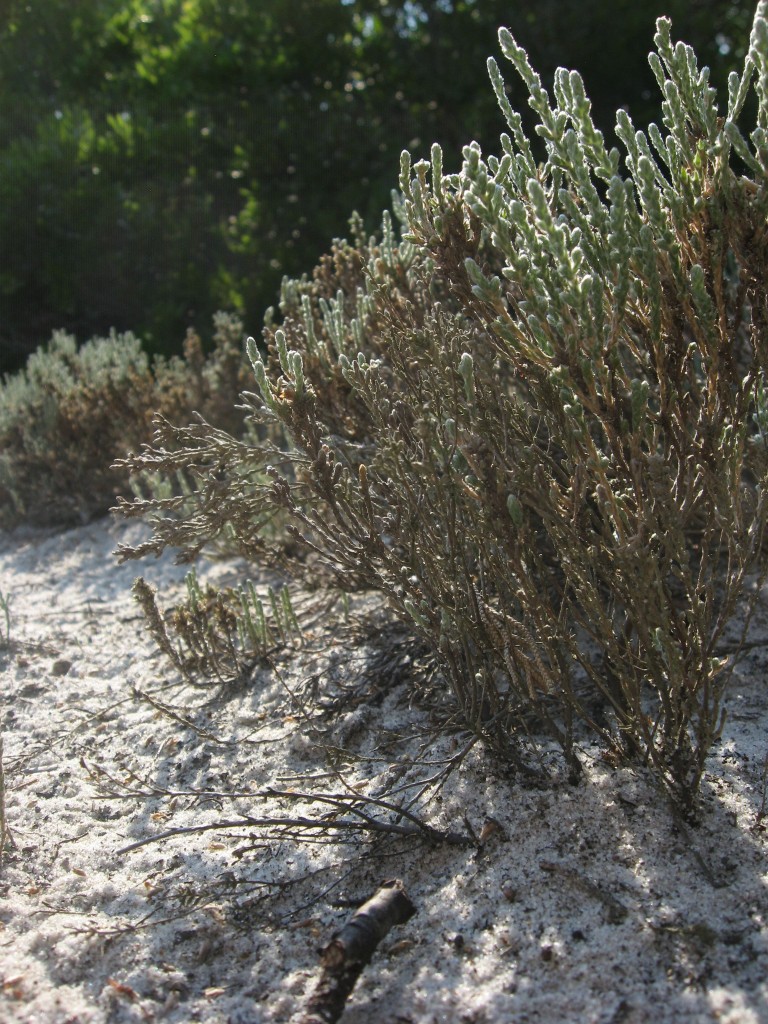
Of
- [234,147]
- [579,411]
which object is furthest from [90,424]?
[579,411]

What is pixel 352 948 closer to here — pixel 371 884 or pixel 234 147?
pixel 371 884

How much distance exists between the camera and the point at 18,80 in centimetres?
962

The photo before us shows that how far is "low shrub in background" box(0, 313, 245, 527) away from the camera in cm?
534

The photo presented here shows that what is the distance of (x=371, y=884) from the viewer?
2078mm

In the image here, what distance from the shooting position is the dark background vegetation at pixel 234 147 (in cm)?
773

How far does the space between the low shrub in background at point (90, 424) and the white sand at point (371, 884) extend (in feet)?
8.67

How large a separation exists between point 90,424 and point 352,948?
14.0ft

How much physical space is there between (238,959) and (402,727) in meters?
0.91

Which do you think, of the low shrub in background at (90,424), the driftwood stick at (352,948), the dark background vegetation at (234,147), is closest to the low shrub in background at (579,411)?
the driftwood stick at (352,948)

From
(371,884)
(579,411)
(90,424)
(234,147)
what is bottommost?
(371,884)

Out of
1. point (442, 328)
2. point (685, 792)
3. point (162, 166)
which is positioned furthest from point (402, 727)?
point (162, 166)

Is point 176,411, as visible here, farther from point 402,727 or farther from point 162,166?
point 162,166

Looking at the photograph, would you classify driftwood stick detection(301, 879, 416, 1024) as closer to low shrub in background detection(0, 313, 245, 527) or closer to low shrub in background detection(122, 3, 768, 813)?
low shrub in background detection(122, 3, 768, 813)

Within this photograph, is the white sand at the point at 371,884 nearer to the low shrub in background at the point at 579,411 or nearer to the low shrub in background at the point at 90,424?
the low shrub in background at the point at 579,411
